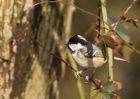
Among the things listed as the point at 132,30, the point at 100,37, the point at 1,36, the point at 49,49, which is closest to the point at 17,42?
the point at 1,36

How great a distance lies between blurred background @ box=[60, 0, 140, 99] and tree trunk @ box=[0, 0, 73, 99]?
1.92 m

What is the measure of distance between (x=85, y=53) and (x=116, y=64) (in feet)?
9.27

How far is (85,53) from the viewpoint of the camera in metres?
2.47

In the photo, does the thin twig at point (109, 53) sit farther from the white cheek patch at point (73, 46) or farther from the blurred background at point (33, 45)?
the white cheek patch at point (73, 46)

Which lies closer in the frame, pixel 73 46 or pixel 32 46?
pixel 73 46

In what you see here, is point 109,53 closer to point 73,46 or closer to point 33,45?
point 73,46

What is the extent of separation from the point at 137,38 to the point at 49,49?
262 cm

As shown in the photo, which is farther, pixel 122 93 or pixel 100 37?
pixel 122 93

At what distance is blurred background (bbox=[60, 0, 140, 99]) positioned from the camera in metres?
4.83

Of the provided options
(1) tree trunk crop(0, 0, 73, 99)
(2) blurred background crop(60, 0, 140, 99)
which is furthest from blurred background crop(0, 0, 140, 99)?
(2) blurred background crop(60, 0, 140, 99)

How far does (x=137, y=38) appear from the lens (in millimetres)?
5184

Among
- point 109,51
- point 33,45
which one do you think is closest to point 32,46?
point 33,45

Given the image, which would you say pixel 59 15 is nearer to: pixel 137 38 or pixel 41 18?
pixel 41 18

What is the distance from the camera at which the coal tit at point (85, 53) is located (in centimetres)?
236
